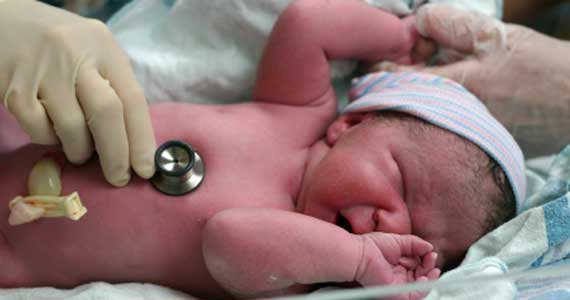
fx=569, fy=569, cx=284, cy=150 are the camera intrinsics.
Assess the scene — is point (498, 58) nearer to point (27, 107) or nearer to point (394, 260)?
point (394, 260)

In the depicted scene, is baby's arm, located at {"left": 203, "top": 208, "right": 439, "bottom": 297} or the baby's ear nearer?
baby's arm, located at {"left": 203, "top": 208, "right": 439, "bottom": 297}

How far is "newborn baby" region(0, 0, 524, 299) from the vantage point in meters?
0.91

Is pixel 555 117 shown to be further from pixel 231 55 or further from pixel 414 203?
pixel 231 55

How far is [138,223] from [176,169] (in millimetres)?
119

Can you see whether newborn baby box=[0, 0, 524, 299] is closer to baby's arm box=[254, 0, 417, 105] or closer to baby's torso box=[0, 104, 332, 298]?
baby's torso box=[0, 104, 332, 298]

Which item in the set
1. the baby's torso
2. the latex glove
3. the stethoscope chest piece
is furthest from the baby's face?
the latex glove

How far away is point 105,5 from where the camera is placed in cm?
151

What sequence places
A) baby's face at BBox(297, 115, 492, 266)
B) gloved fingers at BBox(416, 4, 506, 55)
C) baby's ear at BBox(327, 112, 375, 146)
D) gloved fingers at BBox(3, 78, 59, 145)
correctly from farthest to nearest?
gloved fingers at BBox(416, 4, 506, 55) < baby's ear at BBox(327, 112, 375, 146) < baby's face at BBox(297, 115, 492, 266) < gloved fingers at BBox(3, 78, 59, 145)

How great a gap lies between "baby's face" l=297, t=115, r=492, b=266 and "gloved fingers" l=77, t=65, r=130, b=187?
341mm

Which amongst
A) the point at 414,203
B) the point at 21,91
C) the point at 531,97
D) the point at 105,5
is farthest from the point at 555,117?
the point at 105,5

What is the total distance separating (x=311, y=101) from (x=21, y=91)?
561 mm

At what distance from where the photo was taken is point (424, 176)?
1.00 meters

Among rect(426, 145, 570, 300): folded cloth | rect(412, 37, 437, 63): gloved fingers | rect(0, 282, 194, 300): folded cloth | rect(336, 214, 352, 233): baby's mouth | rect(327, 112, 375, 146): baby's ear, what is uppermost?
rect(412, 37, 437, 63): gloved fingers

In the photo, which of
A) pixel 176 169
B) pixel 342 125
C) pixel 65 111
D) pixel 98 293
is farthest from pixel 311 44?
pixel 98 293
